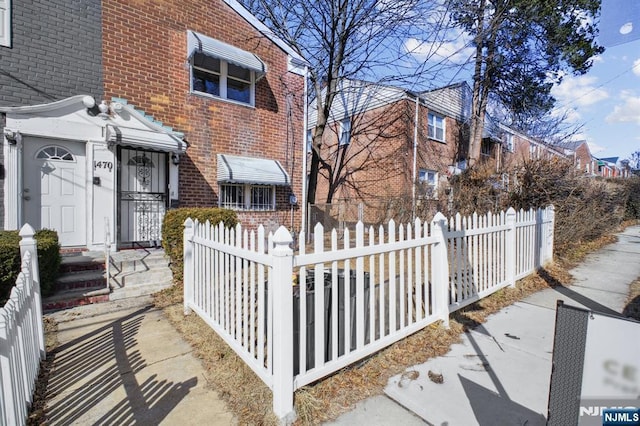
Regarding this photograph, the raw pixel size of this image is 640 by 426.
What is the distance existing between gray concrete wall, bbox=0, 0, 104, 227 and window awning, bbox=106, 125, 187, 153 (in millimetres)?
1155

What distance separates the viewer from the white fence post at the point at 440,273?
3.74 metres

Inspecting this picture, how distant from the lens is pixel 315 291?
8.20ft

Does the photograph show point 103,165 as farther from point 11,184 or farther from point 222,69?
point 222,69

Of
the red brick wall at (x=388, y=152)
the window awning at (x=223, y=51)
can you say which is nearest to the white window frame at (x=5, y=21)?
the window awning at (x=223, y=51)

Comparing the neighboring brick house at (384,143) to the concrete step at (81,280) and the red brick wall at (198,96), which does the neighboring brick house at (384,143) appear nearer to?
the red brick wall at (198,96)

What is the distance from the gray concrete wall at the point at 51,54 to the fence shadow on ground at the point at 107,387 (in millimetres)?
4307

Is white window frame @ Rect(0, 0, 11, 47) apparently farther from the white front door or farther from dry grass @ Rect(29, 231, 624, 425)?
dry grass @ Rect(29, 231, 624, 425)

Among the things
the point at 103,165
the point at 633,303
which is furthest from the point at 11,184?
the point at 633,303

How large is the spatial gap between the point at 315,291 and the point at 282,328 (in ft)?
1.32

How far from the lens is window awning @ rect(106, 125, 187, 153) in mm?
6184

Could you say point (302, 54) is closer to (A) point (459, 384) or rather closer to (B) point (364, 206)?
(B) point (364, 206)

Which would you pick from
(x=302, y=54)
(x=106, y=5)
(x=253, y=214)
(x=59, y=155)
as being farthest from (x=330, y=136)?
(x=59, y=155)

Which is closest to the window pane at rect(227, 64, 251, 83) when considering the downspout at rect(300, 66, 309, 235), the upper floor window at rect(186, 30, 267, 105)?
the upper floor window at rect(186, 30, 267, 105)

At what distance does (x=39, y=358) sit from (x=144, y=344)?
0.92 meters
